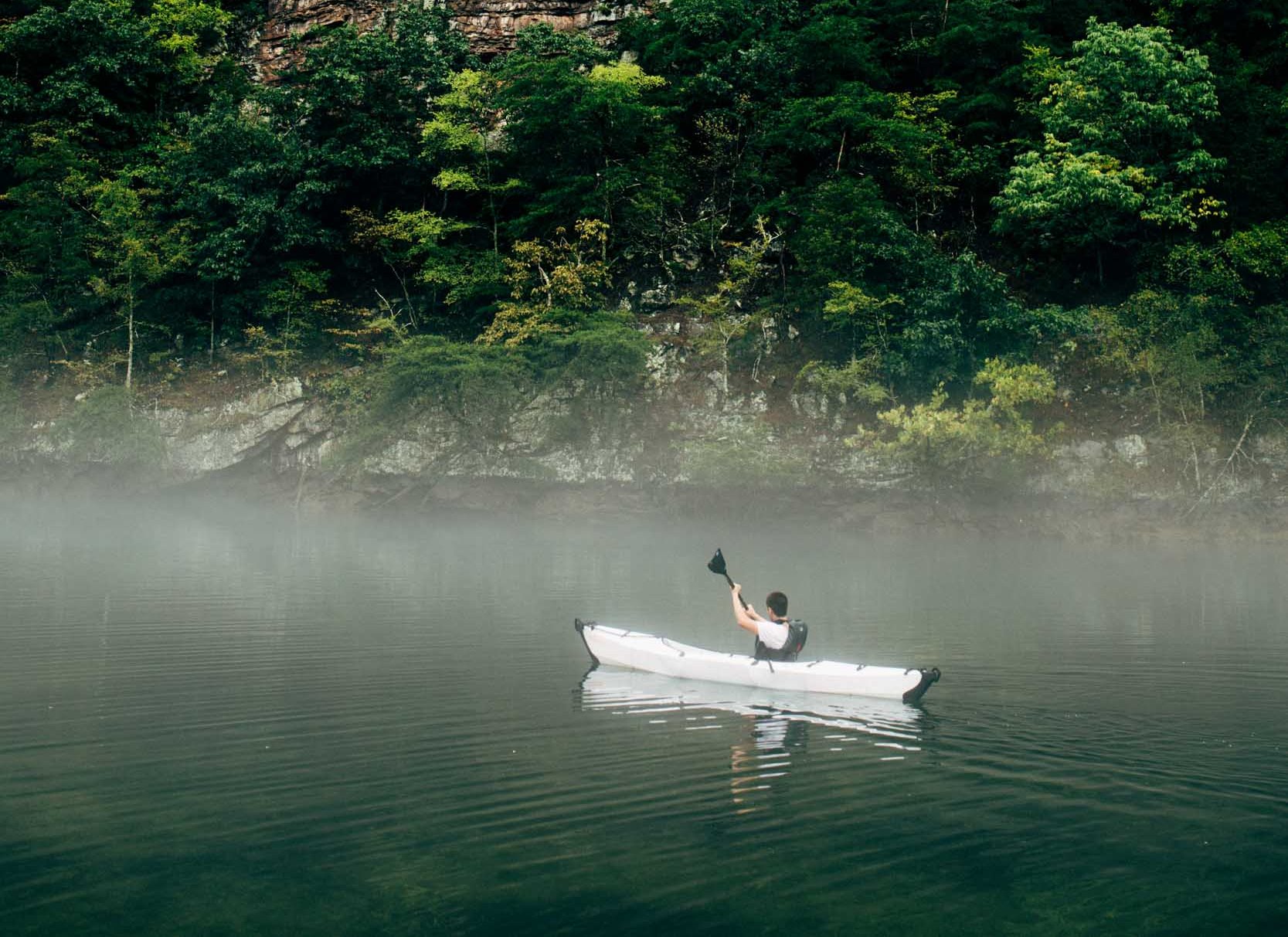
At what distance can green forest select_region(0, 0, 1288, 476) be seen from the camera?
33500 millimetres

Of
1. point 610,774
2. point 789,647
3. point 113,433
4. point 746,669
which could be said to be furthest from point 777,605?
point 113,433

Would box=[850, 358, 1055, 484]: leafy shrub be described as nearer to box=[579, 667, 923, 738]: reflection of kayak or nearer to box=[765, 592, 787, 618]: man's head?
box=[765, 592, 787, 618]: man's head

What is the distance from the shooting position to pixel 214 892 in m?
6.58

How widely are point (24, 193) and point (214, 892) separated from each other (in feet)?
142

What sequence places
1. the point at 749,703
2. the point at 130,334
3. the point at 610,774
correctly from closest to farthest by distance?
the point at 610,774, the point at 749,703, the point at 130,334

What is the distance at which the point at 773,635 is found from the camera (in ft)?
42.9

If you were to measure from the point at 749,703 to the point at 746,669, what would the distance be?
70 centimetres

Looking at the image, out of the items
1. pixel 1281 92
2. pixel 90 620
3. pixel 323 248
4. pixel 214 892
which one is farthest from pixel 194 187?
pixel 214 892

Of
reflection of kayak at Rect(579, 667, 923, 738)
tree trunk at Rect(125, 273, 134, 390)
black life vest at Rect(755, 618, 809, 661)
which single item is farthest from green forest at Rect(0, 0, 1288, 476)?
reflection of kayak at Rect(579, 667, 923, 738)

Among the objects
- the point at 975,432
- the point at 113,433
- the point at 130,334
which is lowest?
the point at 975,432

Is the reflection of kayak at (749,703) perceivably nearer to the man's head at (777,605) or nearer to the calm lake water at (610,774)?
the calm lake water at (610,774)

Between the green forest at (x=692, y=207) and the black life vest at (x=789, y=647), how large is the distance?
20145 mm

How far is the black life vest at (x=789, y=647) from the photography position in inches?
511

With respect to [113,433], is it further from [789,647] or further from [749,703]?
[749,703]
